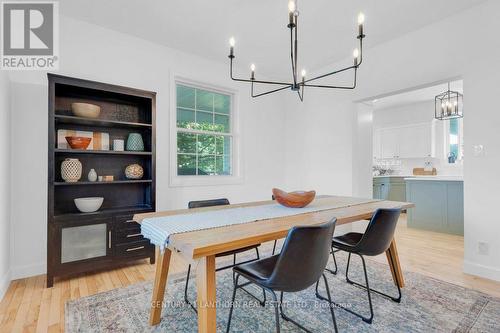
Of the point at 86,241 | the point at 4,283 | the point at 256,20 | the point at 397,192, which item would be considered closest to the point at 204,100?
the point at 256,20

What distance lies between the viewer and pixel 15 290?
230 centimetres

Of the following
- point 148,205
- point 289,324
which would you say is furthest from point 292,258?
point 148,205

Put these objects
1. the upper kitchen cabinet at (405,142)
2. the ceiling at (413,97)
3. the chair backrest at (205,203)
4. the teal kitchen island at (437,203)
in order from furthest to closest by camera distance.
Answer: the upper kitchen cabinet at (405,142) < the ceiling at (413,97) < the teal kitchen island at (437,203) < the chair backrest at (205,203)

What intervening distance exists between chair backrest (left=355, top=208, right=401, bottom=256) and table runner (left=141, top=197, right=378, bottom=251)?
405 millimetres

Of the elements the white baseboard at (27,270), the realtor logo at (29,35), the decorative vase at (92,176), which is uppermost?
the realtor logo at (29,35)

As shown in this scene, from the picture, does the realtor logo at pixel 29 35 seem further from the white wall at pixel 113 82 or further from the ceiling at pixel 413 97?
the ceiling at pixel 413 97

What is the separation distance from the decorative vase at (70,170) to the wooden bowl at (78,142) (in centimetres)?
14

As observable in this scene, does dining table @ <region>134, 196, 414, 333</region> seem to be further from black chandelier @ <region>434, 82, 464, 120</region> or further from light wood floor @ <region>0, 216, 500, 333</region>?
black chandelier @ <region>434, 82, 464, 120</region>

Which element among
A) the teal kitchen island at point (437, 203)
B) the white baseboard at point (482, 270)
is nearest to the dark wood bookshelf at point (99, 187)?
the white baseboard at point (482, 270)

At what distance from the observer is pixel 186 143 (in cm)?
379

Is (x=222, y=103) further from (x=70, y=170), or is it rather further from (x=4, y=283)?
(x=4, y=283)

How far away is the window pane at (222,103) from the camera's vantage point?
415 cm

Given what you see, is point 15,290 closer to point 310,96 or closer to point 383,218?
point 383,218

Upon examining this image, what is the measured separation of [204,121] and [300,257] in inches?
121
